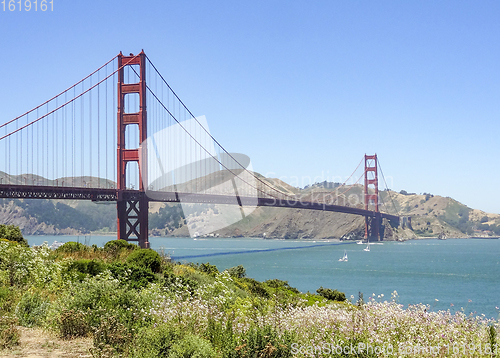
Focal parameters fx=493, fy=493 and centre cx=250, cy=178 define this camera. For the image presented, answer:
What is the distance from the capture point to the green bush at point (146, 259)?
18.0 m

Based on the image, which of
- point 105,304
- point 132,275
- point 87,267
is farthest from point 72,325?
point 87,267

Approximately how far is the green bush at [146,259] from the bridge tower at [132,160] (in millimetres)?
40020

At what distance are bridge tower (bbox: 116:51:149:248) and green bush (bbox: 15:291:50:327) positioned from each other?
4768cm

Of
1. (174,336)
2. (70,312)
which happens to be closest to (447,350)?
(174,336)

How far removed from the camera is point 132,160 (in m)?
60.3

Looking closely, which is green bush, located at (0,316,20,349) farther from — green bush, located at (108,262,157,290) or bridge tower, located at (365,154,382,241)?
bridge tower, located at (365,154,382,241)

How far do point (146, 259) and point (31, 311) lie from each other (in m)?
7.99

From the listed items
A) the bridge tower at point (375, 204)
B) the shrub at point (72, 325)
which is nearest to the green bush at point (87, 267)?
the shrub at point (72, 325)

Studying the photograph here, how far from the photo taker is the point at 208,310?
917 cm

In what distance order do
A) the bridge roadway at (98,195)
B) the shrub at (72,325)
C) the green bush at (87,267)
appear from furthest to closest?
the bridge roadway at (98,195) → the green bush at (87,267) → the shrub at (72,325)

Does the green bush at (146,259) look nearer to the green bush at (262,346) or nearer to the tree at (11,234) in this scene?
the green bush at (262,346)

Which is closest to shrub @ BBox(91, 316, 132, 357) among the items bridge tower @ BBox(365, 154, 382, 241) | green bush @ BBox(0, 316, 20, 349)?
green bush @ BBox(0, 316, 20, 349)

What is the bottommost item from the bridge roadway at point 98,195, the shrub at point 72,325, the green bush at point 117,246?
the shrub at point 72,325

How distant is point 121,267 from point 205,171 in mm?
71272
